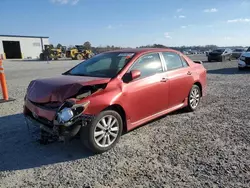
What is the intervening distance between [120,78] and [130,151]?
4.12ft

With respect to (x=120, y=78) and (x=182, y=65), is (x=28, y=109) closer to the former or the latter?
(x=120, y=78)

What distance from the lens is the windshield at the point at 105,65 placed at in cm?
423

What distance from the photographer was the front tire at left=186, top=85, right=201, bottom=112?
5.62 meters

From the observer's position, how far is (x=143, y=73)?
14.2ft

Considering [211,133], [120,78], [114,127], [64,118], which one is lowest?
[211,133]

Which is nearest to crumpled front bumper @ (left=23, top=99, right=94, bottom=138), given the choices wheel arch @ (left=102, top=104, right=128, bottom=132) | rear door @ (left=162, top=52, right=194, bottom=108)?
wheel arch @ (left=102, top=104, right=128, bottom=132)

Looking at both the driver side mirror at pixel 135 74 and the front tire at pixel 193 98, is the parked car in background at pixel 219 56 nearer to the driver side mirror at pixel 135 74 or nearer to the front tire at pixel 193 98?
the front tire at pixel 193 98

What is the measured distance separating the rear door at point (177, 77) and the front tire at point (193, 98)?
211 millimetres

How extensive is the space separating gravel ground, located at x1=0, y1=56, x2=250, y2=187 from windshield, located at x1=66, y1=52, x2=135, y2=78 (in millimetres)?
1301

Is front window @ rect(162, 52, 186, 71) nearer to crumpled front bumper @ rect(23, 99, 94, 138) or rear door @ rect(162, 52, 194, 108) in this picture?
rear door @ rect(162, 52, 194, 108)

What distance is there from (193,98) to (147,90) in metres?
2.02

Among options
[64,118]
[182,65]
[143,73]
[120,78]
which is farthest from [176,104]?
[64,118]

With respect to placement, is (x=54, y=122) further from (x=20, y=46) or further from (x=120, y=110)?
(x=20, y=46)

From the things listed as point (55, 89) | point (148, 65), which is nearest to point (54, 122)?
point (55, 89)
